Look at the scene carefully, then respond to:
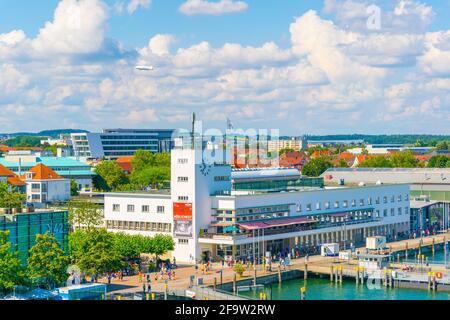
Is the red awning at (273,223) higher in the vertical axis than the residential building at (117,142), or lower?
lower

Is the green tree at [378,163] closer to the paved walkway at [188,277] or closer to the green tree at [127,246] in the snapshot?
the paved walkway at [188,277]

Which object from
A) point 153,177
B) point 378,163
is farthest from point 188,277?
point 378,163

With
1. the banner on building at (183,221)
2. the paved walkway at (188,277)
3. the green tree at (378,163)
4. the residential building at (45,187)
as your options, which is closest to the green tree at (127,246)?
the paved walkway at (188,277)

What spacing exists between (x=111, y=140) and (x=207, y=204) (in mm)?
102378

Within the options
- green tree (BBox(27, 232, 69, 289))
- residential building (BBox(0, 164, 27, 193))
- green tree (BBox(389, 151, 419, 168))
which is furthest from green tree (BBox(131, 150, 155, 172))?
green tree (BBox(27, 232, 69, 289))

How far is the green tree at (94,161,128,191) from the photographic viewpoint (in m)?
90.8

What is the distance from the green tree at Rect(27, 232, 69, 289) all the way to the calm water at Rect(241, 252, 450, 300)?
9337 millimetres

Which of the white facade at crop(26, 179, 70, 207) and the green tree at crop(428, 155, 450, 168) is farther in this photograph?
the green tree at crop(428, 155, 450, 168)

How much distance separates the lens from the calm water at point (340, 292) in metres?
36.4

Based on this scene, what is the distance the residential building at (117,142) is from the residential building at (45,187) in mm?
58141

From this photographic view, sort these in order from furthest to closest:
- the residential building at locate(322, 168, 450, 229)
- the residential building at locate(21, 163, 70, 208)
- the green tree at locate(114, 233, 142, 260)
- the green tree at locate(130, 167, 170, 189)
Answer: the green tree at locate(130, 167, 170, 189), the residential building at locate(21, 163, 70, 208), the residential building at locate(322, 168, 450, 229), the green tree at locate(114, 233, 142, 260)

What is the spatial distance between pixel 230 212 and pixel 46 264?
15596 mm

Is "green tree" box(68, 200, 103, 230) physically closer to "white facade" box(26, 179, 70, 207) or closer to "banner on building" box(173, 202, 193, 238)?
"banner on building" box(173, 202, 193, 238)
